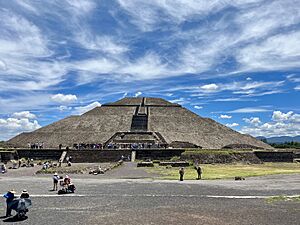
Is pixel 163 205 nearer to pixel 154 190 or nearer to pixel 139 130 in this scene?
pixel 154 190

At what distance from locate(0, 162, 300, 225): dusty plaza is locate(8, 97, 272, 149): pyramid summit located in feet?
104

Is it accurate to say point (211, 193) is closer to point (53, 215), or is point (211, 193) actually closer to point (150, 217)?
point (150, 217)

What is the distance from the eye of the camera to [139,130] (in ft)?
231

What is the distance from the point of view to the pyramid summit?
208 feet

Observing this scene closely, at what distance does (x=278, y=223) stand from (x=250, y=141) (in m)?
60.2

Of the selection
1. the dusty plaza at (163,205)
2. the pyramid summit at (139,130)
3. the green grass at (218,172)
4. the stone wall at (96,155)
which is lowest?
the dusty plaza at (163,205)

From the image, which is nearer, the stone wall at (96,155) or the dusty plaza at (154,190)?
the dusty plaza at (154,190)

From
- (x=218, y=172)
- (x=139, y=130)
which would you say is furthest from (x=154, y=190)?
(x=139, y=130)

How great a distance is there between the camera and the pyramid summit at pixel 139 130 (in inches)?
2496

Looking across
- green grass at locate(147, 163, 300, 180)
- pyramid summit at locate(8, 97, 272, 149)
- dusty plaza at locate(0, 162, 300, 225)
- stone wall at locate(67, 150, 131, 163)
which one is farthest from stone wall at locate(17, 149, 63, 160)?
dusty plaza at locate(0, 162, 300, 225)

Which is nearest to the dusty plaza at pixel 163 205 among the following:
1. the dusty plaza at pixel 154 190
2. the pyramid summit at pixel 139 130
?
the dusty plaza at pixel 154 190

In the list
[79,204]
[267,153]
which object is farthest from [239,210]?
[267,153]

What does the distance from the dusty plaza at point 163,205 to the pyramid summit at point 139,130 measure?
31.7 metres

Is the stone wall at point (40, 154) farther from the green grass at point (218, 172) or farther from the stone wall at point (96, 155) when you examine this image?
the green grass at point (218, 172)
